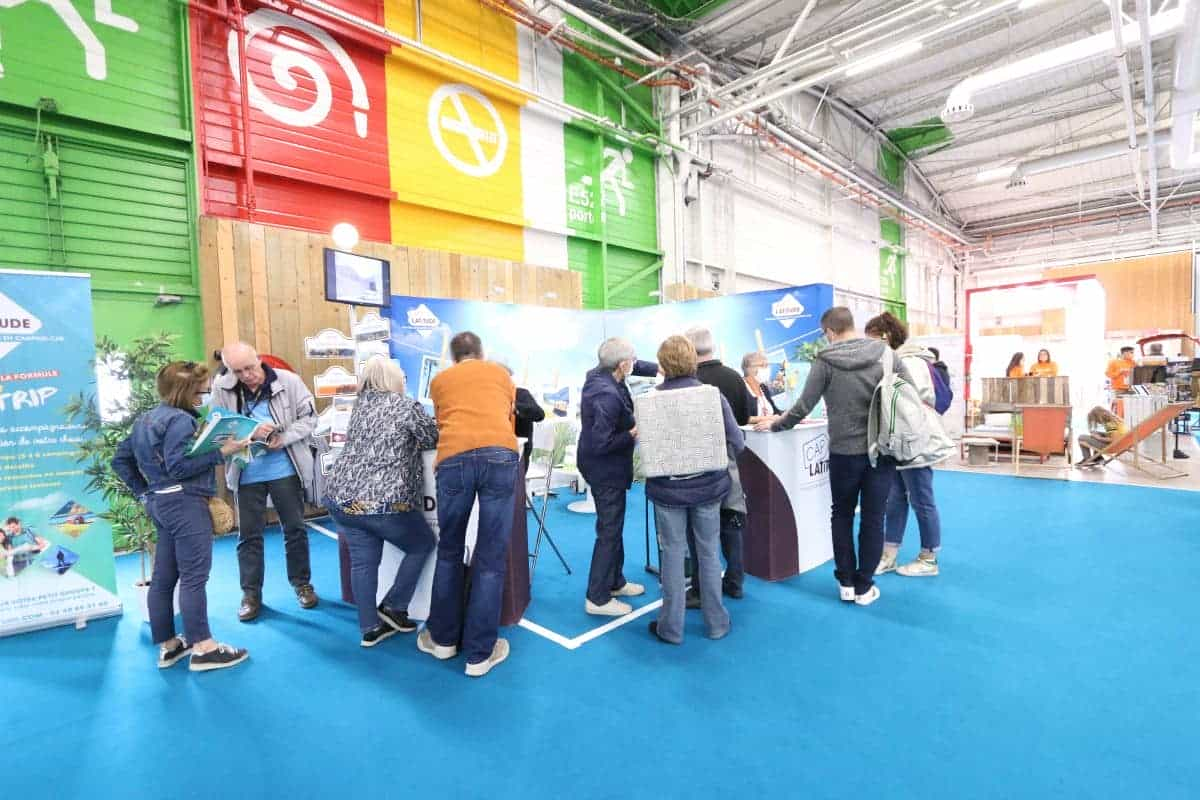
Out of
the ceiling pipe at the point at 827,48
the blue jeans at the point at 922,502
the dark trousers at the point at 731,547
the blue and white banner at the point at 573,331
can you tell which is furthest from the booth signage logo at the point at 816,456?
the ceiling pipe at the point at 827,48

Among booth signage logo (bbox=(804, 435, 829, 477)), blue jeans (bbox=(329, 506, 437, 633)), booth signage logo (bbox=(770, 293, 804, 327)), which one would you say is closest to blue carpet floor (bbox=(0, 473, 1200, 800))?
blue jeans (bbox=(329, 506, 437, 633))

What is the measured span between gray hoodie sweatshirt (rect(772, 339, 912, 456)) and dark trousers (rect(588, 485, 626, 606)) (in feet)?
3.71

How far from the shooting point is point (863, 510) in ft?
9.69

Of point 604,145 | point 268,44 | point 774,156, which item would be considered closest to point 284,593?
point 268,44

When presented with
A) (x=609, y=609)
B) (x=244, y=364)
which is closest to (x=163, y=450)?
(x=244, y=364)

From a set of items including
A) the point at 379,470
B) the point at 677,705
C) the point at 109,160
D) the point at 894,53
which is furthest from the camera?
the point at 894,53

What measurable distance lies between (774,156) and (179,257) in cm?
992

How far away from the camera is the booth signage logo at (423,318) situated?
564 cm

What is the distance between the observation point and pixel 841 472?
2.96 meters

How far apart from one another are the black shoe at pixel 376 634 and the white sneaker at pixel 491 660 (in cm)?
61

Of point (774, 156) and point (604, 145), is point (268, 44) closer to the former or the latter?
point (604, 145)

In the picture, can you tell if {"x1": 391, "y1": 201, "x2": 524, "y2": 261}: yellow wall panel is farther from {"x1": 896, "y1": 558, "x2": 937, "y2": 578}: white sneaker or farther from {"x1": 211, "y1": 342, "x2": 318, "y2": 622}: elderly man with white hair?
{"x1": 896, "y1": 558, "x2": 937, "y2": 578}: white sneaker

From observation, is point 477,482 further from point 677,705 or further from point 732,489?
point 732,489

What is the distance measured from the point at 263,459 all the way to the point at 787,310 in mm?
5473
